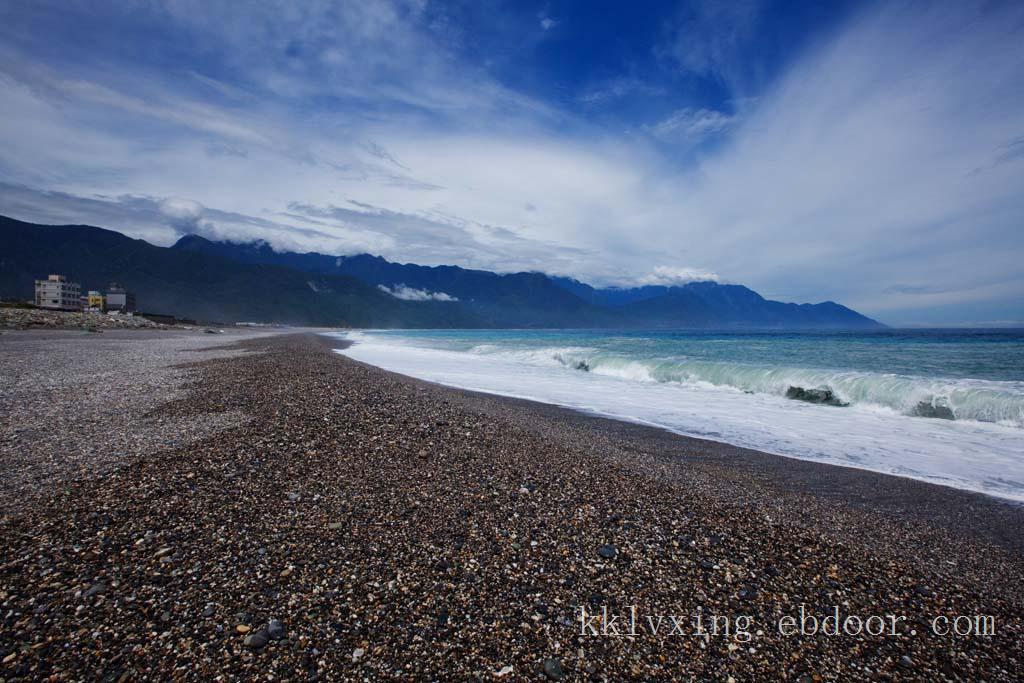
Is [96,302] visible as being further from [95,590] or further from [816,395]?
[816,395]

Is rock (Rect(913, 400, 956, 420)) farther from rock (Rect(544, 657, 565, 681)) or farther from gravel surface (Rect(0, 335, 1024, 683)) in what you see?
rock (Rect(544, 657, 565, 681))

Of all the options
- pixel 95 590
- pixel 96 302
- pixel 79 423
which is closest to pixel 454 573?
pixel 95 590

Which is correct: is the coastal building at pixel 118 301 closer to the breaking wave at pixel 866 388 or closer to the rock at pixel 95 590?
the breaking wave at pixel 866 388

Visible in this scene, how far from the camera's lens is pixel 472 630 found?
2801mm

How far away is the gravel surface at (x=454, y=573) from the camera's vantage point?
2.58m

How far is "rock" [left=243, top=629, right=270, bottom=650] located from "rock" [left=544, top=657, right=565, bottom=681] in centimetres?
166

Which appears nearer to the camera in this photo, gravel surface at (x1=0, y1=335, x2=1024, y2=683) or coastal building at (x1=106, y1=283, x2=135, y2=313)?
gravel surface at (x1=0, y1=335, x2=1024, y2=683)

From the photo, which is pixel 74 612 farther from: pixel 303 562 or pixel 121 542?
pixel 303 562

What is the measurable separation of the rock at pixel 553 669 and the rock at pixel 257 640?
166 centimetres

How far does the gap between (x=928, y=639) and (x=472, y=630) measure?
10.3 feet

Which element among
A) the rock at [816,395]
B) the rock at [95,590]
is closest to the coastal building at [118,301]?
the rock at [95,590]

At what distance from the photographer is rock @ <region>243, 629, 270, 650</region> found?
2547mm

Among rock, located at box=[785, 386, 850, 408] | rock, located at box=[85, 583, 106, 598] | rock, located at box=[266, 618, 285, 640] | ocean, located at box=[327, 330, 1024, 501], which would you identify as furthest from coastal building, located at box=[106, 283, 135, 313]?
rock, located at box=[266, 618, 285, 640]

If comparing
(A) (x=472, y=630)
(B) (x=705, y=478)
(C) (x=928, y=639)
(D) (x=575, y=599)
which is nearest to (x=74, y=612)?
(A) (x=472, y=630)
